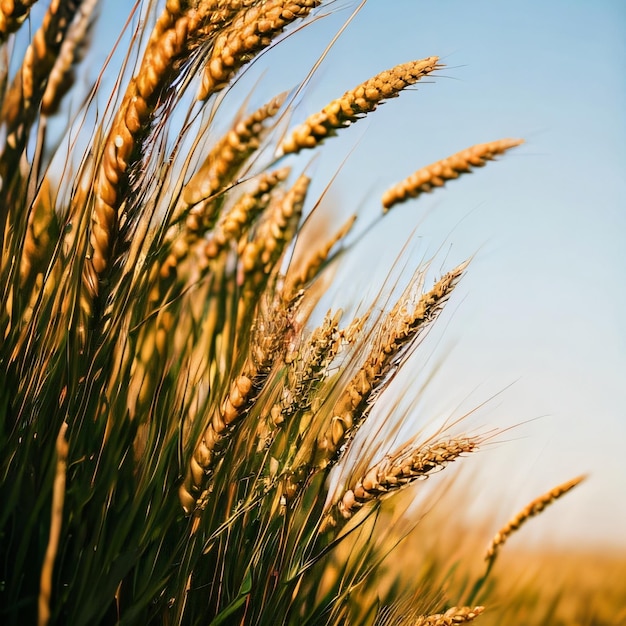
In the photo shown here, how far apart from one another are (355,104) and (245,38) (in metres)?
0.08

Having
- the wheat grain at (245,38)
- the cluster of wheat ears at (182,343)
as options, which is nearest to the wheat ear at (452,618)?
Result: the cluster of wheat ears at (182,343)

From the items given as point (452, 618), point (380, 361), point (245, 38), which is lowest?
A: point (452, 618)

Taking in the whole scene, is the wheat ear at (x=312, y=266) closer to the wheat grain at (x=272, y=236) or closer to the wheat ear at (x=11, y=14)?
the wheat grain at (x=272, y=236)

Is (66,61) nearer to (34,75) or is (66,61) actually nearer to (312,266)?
(34,75)

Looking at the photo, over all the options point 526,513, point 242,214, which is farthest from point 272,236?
point 526,513

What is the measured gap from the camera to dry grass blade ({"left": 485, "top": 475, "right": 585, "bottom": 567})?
0.53 m

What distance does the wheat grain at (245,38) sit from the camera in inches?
15.1

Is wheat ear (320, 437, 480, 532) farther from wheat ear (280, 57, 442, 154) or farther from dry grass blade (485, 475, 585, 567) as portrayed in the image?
wheat ear (280, 57, 442, 154)

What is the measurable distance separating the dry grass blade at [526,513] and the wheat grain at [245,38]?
15.8 inches

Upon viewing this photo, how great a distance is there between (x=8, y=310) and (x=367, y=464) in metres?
0.28

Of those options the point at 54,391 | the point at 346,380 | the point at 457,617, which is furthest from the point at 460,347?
the point at 54,391

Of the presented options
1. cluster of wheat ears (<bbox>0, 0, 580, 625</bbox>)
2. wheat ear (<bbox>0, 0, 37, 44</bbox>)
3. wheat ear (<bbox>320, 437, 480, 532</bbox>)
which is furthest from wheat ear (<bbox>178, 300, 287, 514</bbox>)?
wheat ear (<bbox>0, 0, 37, 44</bbox>)

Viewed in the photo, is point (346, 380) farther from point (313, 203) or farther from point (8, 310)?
point (8, 310)

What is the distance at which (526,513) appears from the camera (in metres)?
0.53
